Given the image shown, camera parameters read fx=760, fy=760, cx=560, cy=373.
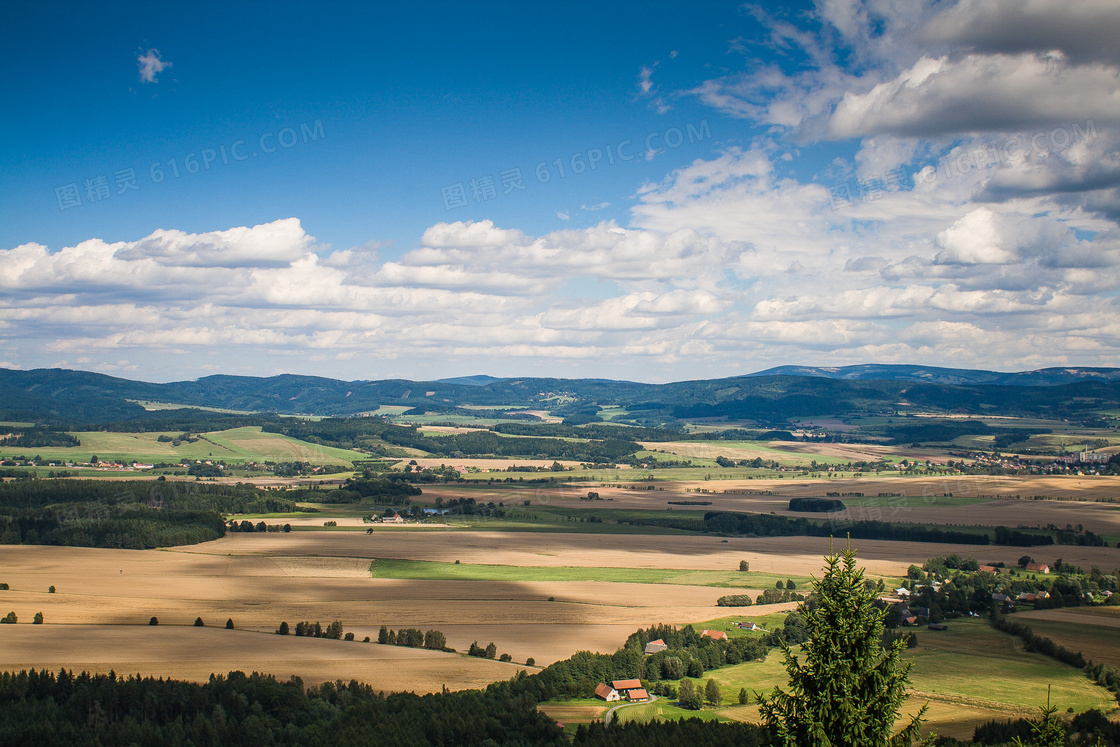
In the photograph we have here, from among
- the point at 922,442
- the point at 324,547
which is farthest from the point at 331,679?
the point at 922,442

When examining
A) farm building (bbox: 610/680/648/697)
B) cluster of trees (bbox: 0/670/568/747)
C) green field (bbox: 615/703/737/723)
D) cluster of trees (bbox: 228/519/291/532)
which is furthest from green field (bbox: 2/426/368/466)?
green field (bbox: 615/703/737/723)

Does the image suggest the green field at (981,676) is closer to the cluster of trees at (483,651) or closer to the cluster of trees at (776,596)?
the cluster of trees at (776,596)

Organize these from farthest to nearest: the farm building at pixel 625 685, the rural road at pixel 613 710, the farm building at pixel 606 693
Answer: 1. the farm building at pixel 625 685
2. the farm building at pixel 606 693
3. the rural road at pixel 613 710

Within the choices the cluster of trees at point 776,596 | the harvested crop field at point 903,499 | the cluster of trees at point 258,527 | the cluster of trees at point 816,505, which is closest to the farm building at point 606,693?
the cluster of trees at point 776,596

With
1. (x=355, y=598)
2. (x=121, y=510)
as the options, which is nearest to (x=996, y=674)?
(x=355, y=598)

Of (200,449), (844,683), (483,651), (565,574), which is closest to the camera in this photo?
(844,683)

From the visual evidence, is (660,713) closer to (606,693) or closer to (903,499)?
(606,693)
